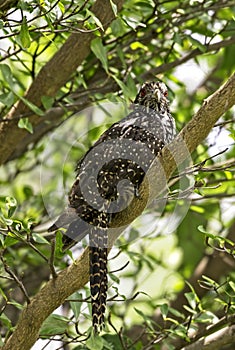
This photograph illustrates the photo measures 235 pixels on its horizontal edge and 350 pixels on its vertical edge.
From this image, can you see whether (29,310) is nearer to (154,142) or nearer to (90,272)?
(90,272)

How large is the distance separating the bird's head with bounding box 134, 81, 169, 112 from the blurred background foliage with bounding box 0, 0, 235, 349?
55 millimetres

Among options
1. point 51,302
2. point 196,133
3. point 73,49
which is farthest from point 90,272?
point 73,49

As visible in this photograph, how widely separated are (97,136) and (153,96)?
24.1 inches

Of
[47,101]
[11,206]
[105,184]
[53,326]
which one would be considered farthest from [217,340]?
[47,101]

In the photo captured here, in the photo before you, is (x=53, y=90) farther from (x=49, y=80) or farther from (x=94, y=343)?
(x=94, y=343)

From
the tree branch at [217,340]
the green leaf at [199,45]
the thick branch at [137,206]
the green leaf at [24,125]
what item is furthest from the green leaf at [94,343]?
the green leaf at [199,45]

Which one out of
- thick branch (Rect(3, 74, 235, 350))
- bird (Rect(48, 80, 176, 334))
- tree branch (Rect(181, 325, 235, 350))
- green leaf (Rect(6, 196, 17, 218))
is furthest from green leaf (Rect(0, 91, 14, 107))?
tree branch (Rect(181, 325, 235, 350))

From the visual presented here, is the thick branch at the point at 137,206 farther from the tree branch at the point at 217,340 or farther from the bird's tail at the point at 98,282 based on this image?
the tree branch at the point at 217,340

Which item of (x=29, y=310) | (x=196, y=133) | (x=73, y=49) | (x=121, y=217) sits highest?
(x=73, y=49)

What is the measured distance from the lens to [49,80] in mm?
4266

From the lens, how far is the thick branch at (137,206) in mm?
3297

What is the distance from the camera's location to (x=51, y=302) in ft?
11.0

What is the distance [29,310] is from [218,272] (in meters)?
2.49

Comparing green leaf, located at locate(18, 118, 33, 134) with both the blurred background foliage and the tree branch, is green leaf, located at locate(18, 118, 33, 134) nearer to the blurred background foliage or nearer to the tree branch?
the blurred background foliage
